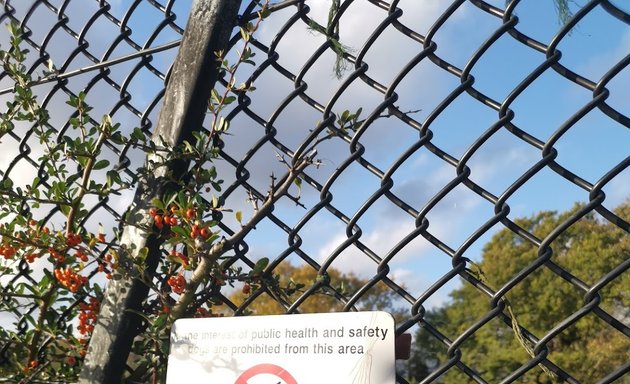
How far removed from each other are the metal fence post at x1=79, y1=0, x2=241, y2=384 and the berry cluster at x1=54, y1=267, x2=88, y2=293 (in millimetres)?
106

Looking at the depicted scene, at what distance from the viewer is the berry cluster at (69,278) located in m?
2.07

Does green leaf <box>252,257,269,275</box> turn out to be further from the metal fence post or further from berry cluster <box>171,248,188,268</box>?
the metal fence post

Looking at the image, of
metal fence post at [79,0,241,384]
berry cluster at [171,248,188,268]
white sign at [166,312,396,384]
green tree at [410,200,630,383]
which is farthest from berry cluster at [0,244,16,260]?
green tree at [410,200,630,383]

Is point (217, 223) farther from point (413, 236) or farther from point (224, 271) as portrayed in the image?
point (413, 236)

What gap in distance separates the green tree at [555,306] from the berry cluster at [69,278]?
59.5 ft

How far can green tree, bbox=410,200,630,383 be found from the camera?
2181cm

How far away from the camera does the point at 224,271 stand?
190 centimetres

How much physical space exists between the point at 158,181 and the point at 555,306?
24.9m

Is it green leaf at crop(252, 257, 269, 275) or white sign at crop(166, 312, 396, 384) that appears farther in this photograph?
green leaf at crop(252, 257, 269, 275)

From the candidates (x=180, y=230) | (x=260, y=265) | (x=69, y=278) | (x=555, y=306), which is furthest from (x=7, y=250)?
(x=555, y=306)

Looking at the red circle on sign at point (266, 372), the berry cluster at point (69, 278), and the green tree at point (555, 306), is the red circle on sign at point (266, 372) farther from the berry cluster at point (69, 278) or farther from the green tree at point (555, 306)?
the green tree at point (555, 306)

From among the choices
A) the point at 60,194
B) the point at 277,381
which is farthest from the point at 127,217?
the point at 277,381

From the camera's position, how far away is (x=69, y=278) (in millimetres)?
2066

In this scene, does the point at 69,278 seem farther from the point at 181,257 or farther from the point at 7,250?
the point at 181,257
